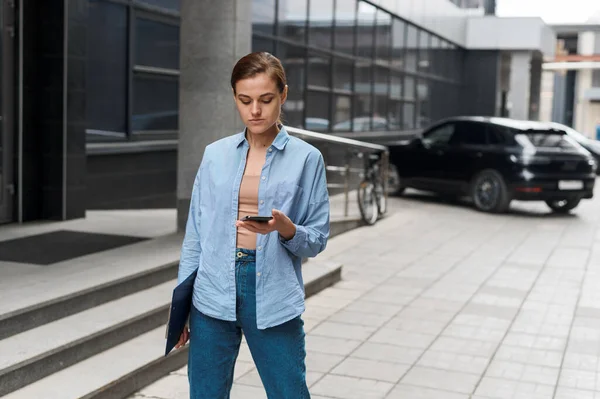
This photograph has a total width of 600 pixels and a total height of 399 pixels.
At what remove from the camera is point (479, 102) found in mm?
33344

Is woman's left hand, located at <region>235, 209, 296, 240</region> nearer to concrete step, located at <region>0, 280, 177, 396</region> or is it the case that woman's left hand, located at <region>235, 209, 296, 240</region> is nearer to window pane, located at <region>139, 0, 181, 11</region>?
concrete step, located at <region>0, 280, 177, 396</region>

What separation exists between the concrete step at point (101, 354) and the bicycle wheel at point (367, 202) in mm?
6786

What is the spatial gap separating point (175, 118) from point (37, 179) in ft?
11.9

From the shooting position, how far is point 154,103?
481 inches

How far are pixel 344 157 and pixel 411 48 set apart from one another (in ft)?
43.6

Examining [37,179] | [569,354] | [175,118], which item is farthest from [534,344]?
[175,118]

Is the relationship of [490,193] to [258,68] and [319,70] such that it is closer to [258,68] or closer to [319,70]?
[319,70]

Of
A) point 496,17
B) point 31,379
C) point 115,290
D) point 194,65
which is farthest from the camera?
point 496,17

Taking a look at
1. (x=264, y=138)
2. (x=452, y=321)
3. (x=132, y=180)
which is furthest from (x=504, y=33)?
(x=264, y=138)

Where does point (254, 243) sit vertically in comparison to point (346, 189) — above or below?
above

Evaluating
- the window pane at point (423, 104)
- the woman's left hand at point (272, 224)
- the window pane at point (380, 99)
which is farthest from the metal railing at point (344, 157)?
the window pane at point (423, 104)

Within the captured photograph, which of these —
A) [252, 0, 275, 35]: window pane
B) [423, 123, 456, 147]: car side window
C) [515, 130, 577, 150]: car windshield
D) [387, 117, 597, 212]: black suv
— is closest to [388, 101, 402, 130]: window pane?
[423, 123, 456, 147]: car side window

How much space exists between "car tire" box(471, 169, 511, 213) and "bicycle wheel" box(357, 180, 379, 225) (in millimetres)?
2650

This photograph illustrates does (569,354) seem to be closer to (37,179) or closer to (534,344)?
(534,344)
